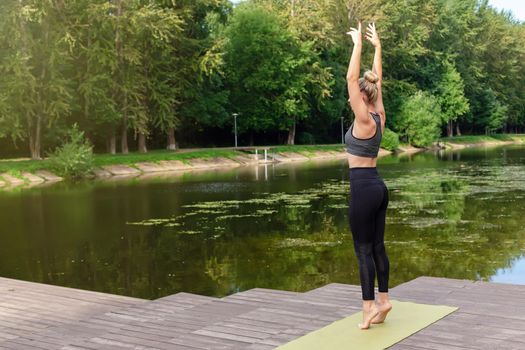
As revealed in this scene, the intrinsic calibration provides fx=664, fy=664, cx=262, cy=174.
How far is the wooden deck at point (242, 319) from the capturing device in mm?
5965

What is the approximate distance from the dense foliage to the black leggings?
37245mm

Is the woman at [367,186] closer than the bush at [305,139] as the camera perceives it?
Yes

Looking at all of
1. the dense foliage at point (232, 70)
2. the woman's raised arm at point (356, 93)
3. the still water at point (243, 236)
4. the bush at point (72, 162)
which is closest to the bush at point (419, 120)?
the dense foliage at point (232, 70)

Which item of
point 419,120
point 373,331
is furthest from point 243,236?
point 419,120

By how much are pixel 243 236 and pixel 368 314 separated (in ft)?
36.3

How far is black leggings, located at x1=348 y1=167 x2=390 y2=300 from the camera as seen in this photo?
6.26 m

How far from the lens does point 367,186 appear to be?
625cm

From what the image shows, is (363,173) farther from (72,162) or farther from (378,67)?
(72,162)

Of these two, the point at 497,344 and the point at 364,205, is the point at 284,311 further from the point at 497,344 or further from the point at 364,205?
the point at 497,344

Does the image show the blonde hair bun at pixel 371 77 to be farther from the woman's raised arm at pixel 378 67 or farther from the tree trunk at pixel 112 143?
the tree trunk at pixel 112 143

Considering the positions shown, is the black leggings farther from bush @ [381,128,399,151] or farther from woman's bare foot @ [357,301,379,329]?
bush @ [381,128,399,151]

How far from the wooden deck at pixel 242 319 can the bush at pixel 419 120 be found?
6193cm

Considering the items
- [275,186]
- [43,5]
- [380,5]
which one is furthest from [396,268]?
[380,5]

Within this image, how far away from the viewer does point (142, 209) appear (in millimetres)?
23641
